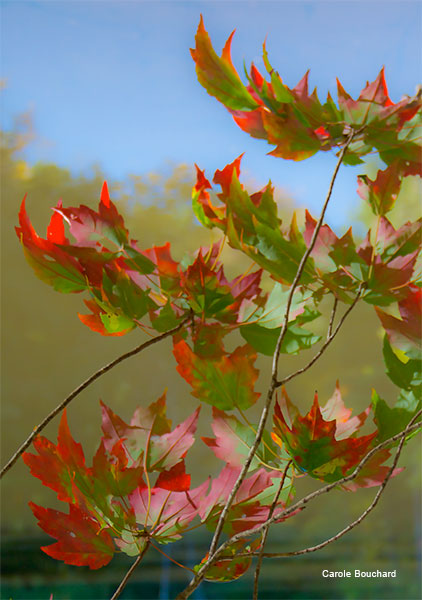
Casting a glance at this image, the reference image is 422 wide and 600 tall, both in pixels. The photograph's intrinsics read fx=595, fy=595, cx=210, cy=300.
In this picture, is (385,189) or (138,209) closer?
(385,189)

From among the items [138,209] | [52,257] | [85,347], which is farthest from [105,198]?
[85,347]

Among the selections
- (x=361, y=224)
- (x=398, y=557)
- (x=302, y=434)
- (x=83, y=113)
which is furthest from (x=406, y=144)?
(x=398, y=557)


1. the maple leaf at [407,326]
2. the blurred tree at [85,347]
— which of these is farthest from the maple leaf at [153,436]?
the blurred tree at [85,347]

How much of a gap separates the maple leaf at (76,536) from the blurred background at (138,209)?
3.74 m

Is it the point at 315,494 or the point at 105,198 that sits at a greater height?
the point at 105,198

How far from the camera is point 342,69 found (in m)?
3.92

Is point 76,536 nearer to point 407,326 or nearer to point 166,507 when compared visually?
point 166,507

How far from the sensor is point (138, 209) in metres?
4.45

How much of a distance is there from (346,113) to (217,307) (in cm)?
11

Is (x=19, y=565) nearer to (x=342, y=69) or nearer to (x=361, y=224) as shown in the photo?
(x=361, y=224)

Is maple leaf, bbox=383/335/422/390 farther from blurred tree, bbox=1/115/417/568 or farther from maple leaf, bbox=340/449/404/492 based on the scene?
blurred tree, bbox=1/115/417/568

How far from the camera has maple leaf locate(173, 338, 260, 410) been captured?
27cm

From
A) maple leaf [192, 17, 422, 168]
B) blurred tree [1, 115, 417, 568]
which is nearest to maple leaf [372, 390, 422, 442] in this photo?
maple leaf [192, 17, 422, 168]

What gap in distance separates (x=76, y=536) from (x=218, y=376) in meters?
0.11
